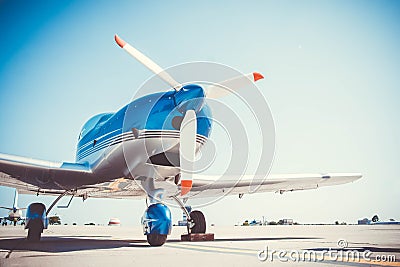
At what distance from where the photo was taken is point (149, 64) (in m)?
11.8

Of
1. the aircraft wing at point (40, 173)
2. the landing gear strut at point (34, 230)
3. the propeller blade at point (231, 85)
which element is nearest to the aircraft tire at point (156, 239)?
the aircraft wing at point (40, 173)

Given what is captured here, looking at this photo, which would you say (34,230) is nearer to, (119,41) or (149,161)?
(149,161)

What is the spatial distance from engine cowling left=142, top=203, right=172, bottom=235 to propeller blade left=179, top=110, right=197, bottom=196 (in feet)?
2.88

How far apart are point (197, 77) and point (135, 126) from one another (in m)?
2.52

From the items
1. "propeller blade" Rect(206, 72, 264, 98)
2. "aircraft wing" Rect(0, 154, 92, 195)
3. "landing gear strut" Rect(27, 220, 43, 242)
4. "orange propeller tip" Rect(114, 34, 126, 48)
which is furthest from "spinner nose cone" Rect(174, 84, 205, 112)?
"landing gear strut" Rect(27, 220, 43, 242)

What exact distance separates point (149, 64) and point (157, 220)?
4876mm

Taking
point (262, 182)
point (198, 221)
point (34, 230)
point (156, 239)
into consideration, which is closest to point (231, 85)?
point (156, 239)

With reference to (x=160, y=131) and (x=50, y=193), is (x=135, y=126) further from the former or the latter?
(x=50, y=193)

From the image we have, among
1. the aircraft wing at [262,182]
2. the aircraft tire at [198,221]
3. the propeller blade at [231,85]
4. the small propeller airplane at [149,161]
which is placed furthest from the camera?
the aircraft wing at [262,182]

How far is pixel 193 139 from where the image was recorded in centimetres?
1123

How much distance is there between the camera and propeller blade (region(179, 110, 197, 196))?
11.1m

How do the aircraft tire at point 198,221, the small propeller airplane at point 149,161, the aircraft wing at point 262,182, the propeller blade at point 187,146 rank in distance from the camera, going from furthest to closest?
the aircraft wing at point 262,182 < the aircraft tire at point 198,221 < the small propeller airplane at point 149,161 < the propeller blade at point 187,146

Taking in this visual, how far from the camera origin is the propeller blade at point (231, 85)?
1163 centimetres

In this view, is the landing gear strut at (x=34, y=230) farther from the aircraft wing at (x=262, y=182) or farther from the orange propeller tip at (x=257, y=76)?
the orange propeller tip at (x=257, y=76)
